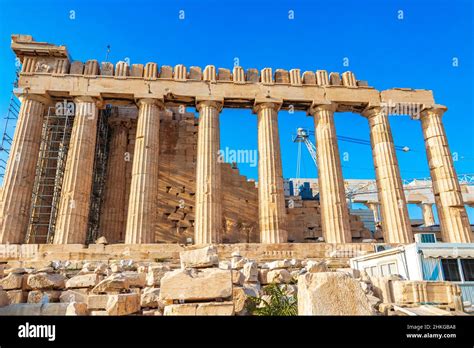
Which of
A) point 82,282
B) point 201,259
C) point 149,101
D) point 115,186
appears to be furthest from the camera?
point 115,186

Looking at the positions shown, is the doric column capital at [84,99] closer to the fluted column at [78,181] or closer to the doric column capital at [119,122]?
the fluted column at [78,181]

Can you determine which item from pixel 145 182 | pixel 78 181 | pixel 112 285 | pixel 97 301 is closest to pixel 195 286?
pixel 97 301

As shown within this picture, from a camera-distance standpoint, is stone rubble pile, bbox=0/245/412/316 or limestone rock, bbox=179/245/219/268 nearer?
stone rubble pile, bbox=0/245/412/316

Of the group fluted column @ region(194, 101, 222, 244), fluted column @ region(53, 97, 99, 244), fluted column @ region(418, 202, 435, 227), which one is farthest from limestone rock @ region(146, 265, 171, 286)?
fluted column @ region(418, 202, 435, 227)

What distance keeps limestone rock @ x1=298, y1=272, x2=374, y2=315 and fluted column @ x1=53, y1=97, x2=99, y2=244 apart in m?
13.9

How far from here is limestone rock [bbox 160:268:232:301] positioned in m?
6.01

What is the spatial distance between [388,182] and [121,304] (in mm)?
16436

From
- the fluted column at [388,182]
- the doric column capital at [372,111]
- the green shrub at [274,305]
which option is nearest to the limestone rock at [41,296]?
the green shrub at [274,305]

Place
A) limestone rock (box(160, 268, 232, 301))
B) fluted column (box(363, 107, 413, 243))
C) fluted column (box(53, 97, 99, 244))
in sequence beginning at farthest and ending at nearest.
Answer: fluted column (box(363, 107, 413, 243)) < fluted column (box(53, 97, 99, 244)) < limestone rock (box(160, 268, 232, 301))

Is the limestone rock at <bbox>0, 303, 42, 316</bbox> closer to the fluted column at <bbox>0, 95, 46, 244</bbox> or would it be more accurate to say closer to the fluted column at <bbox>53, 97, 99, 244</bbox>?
the fluted column at <bbox>53, 97, 99, 244</bbox>

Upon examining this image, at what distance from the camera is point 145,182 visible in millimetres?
17531

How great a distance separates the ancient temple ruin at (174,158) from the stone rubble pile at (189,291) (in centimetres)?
680

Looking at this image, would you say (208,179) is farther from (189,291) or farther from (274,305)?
(189,291)
